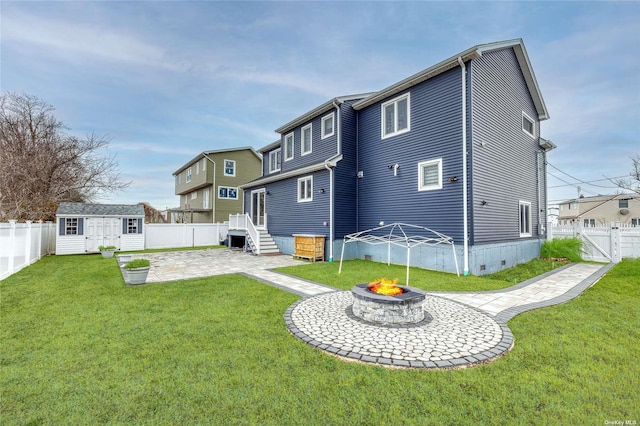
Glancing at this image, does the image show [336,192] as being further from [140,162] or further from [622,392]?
[140,162]

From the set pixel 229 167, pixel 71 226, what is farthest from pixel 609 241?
pixel 71 226

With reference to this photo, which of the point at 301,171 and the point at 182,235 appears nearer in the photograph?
the point at 301,171

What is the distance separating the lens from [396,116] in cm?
1088

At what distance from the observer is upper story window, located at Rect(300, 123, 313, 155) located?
14078 millimetres

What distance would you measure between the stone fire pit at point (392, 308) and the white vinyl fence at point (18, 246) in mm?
9989

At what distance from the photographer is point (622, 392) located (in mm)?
2521

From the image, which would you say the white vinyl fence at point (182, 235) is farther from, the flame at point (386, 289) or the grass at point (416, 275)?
the flame at point (386, 289)

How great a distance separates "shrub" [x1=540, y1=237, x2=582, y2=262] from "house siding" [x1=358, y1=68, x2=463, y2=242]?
6812 mm

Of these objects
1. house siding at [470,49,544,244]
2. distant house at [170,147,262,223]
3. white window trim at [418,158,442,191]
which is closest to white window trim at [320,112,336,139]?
white window trim at [418,158,442,191]

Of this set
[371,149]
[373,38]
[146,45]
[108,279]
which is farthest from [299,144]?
[108,279]

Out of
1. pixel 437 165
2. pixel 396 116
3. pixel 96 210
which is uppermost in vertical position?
pixel 396 116

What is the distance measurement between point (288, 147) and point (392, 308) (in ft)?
42.8

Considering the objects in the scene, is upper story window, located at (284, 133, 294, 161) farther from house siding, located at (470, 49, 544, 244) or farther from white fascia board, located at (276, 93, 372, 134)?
house siding, located at (470, 49, 544, 244)

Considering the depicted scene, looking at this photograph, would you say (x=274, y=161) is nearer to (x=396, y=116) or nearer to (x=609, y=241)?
(x=396, y=116)
